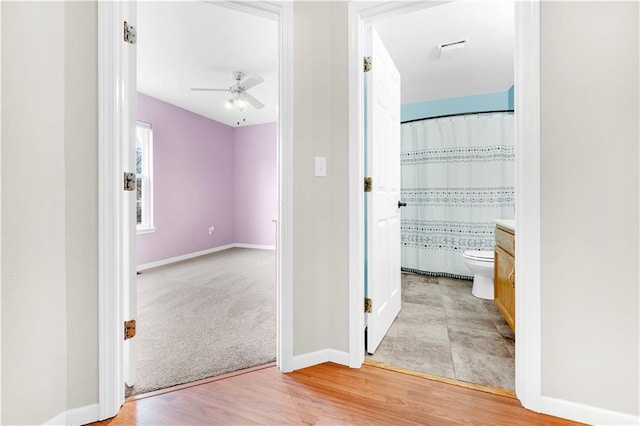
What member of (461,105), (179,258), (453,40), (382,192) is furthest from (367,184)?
(179,258)

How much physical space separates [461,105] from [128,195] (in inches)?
159

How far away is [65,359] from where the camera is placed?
3.69 feet

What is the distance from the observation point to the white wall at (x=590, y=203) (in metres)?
1.12

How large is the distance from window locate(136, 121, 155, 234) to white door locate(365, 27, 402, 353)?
3.57 m

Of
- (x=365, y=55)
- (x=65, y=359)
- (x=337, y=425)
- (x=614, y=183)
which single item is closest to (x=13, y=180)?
(x=65, y=359)

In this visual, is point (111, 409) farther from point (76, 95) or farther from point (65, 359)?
point (76, 95)

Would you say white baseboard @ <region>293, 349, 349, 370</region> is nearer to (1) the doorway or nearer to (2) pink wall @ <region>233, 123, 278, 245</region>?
Answer: (1) the doorway

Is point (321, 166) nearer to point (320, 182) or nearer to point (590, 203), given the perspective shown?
point (320, 182)

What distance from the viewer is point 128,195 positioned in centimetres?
131

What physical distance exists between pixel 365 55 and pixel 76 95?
1441mm

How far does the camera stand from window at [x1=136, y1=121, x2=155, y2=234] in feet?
13.4

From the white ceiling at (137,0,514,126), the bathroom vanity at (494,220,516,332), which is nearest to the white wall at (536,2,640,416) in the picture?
the bathroom vanity at (494,220,516,332)

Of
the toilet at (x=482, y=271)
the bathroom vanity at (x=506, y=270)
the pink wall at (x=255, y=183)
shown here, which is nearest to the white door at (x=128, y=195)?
the bathroom vanity at (x=506, y=270)

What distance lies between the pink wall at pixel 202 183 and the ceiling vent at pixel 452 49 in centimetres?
340
